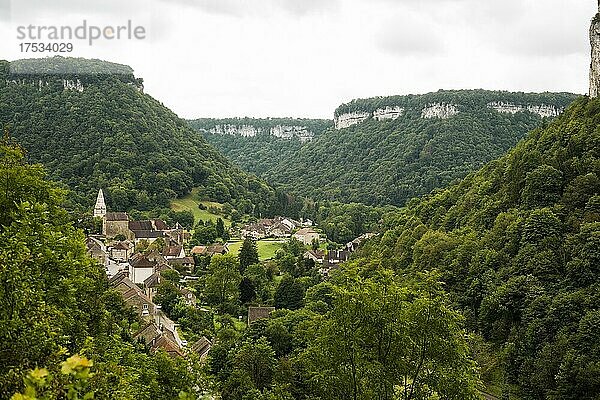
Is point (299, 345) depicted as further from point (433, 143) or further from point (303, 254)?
point (433, 143)

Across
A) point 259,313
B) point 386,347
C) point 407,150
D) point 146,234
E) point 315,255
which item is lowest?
point 315,255

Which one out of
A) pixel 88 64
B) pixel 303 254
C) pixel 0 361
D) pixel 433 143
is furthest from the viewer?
pixel 433 143

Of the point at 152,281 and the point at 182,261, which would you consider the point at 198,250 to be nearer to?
the point at 182,261

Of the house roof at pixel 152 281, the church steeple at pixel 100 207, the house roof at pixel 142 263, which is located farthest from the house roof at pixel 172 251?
the church steeple at pixel 100 207

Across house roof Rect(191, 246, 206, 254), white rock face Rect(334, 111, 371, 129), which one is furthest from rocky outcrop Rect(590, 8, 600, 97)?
white rock face Rect(334, 111, 371, 129)

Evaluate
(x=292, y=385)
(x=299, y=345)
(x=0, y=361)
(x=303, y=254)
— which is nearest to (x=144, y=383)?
(x=0, y=361)

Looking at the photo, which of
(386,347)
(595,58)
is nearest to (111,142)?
(595,58)
